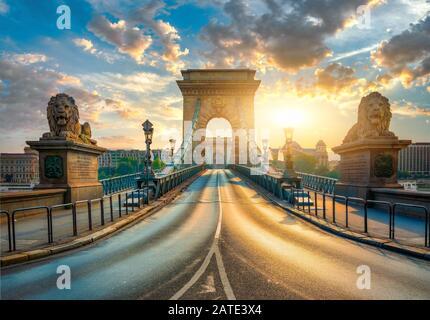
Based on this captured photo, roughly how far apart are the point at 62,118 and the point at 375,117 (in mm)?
15394

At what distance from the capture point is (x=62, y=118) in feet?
44.4

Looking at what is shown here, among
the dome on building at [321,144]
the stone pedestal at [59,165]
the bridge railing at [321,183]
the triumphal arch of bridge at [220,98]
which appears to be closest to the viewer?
the stone pedestal at [59,165]

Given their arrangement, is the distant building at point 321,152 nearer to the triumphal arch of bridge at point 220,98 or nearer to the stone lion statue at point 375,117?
the triumphal arch of bridge at point 220,98

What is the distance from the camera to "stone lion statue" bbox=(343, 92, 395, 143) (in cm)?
1365

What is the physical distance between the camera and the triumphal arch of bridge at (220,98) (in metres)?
62.8

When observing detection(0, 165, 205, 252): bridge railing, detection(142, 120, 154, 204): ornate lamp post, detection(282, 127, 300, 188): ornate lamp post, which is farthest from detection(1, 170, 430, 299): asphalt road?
detection(142, 120, 154, 204): ornate lamp post

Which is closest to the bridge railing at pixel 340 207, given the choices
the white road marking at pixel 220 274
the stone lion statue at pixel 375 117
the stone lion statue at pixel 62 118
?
the stone lion statue at pixel 375 117

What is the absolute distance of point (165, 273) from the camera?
208 inches

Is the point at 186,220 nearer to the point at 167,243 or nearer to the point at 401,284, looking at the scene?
the point at 167,243

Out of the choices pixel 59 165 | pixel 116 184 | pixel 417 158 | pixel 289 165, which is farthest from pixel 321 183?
pixel 417 158

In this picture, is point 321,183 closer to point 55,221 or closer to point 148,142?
point 148,142

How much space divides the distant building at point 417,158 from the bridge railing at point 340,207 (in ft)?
457

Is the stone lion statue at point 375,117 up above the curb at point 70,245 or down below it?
above

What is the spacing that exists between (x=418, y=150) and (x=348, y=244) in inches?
6387
